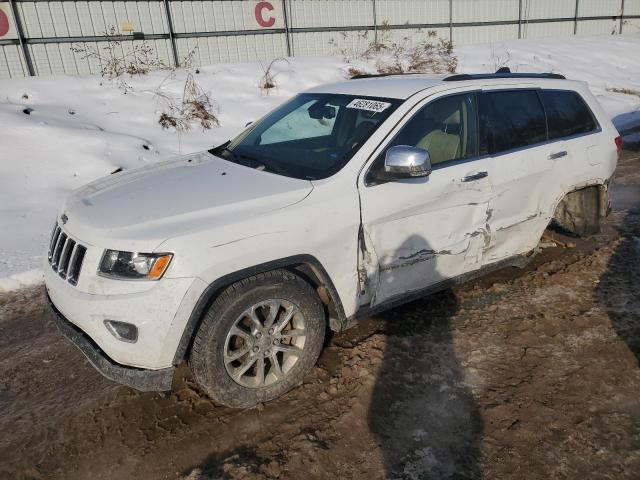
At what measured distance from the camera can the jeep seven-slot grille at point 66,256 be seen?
2.77 metres

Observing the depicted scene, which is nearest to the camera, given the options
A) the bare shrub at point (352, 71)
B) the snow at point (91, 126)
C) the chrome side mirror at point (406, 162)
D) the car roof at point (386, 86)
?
the chrome side mirror at point (406, 162)

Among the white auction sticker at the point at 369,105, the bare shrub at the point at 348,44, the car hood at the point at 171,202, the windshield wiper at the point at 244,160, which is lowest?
the car hood at the point at 171,202

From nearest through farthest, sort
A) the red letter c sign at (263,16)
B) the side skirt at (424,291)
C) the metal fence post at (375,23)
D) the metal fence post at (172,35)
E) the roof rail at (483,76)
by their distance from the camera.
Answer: the side skirt at (424,291), the roof rail at (483,76), the metal fence post at (172,35), the red letter c sign at (263,16), the metal fence post at (375,23)

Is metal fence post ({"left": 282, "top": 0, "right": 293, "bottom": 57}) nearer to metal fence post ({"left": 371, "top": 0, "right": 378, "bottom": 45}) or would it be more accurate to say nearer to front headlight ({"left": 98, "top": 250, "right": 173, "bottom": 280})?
metal fence post ({"left": 371, "top": 0, "right": 378, "bottom": 45})

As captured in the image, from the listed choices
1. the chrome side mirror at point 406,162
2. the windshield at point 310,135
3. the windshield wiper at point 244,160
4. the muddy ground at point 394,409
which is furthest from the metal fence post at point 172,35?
the chrome side mirror at point 406,162

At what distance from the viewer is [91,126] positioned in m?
9.00

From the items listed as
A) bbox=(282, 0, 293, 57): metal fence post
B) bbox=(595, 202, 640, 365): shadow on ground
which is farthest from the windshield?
bbox=(282, 0, 293, 57): metal fence post

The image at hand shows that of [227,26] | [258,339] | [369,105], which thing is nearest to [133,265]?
[258,339]

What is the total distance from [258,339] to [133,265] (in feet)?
2.68

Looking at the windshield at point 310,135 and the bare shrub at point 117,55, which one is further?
the bare shrub at point 117,55

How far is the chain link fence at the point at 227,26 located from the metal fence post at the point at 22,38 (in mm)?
20

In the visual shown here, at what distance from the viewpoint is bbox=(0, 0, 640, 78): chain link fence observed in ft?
34.4

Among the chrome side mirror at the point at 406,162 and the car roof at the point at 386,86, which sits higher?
the car roof at the point at 386,86

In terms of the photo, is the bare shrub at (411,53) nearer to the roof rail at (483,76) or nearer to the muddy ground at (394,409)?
the roof rail at (483,76)
